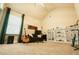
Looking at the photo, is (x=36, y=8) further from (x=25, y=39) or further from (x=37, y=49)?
(x=37, y=49)

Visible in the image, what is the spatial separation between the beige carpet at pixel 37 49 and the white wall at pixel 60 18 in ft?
0.81

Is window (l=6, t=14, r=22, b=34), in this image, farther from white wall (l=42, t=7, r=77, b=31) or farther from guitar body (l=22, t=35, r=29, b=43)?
white wall (l=42, t=7, r=77, b=31)

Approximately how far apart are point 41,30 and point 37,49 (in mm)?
265

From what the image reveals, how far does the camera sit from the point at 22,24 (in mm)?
1899

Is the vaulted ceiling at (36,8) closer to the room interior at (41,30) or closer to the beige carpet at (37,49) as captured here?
the room interior at (41,30)

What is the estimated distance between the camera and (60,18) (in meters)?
1.89

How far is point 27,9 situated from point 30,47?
53 centimetres

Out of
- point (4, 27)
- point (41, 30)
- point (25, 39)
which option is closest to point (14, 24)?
point (4, 27)

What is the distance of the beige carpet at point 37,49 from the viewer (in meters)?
1.85

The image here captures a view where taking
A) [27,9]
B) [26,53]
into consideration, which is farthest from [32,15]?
[26,53]

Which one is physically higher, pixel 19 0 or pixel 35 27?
pixel 19 0

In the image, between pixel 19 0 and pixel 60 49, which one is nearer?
pixel 60 49
